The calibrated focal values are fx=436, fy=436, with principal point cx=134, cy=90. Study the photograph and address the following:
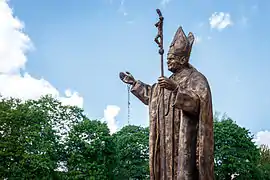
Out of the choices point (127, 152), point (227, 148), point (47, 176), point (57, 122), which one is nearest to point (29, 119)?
point (57, 122)

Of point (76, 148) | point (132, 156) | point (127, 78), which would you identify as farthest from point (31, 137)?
point (127, 78)

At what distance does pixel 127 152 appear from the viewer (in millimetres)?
34219

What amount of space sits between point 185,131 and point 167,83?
956 millimetres

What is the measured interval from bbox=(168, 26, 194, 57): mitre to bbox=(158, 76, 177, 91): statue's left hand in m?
0.94

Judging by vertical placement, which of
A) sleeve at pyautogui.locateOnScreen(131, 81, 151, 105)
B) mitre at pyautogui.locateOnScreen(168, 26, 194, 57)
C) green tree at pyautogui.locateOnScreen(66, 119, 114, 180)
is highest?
green tree at pyautogui.locateOnScreen(66, 119, 114, 180)

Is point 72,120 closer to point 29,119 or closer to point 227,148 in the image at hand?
point 29,119

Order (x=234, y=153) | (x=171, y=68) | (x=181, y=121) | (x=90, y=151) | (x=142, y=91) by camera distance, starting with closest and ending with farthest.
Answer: (x=181, y=121)
(x=171, y=68)
(x=142, y=91)
(x=90, y=151)
(x=234, y=153)

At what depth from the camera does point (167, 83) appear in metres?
8.02

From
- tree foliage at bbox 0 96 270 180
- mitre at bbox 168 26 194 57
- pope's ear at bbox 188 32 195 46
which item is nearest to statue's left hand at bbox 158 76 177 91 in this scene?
mitre at bbox 168 26 194 57

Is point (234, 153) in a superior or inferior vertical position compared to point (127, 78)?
superior

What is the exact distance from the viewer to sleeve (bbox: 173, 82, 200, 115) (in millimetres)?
7914

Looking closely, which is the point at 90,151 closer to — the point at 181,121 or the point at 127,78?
the point at 127,78

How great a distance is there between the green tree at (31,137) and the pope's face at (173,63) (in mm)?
18807

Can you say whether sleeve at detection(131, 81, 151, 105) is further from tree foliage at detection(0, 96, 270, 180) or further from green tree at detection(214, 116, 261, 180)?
green tree at detection(214, 116, 261, 180)
